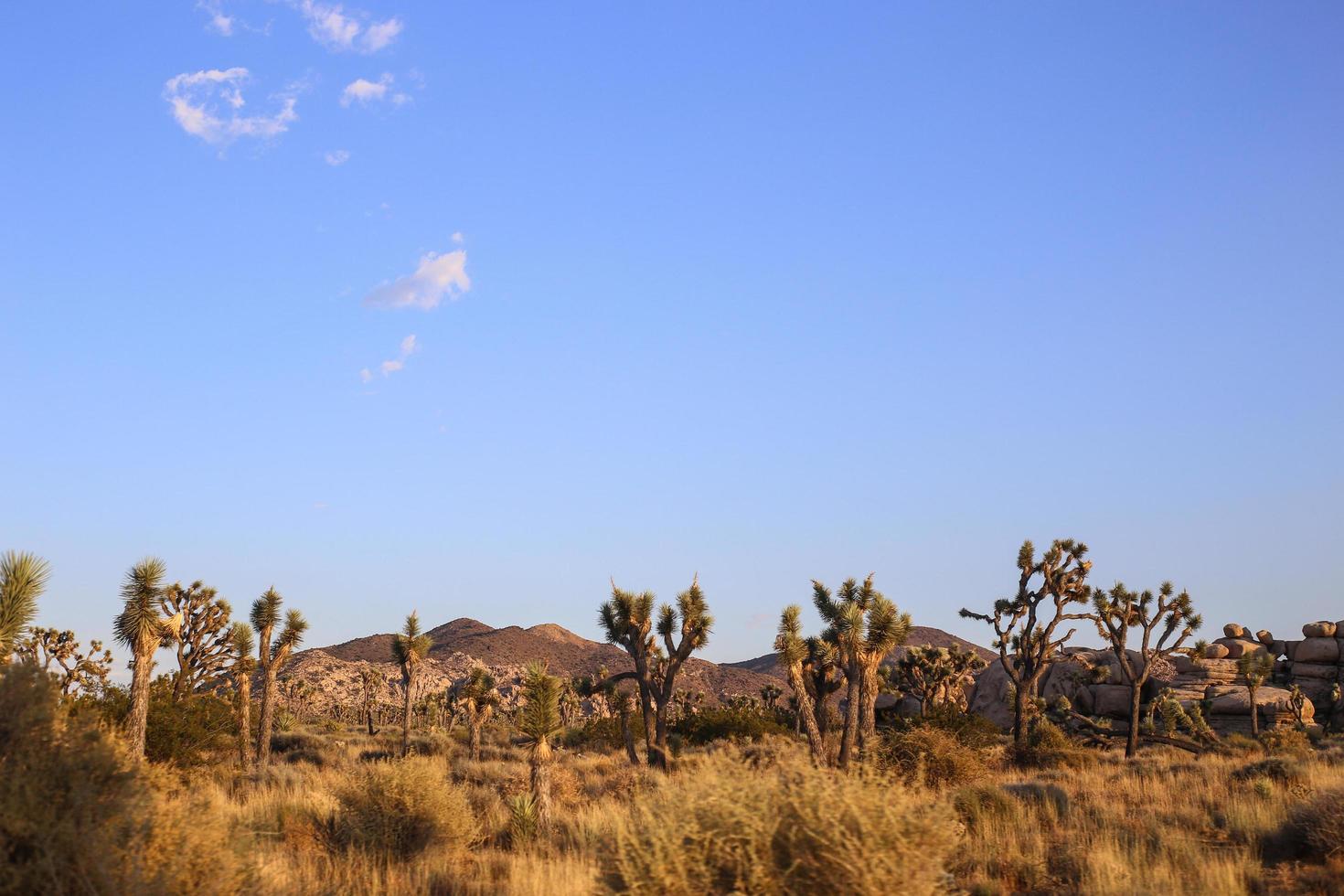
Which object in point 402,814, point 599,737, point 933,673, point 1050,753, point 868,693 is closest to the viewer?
point 402,814

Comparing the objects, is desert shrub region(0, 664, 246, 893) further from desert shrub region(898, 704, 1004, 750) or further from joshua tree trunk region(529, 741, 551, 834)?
desert shrub region(898, 704, 1004, 750)

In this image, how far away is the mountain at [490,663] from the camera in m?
106

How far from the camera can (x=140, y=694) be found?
22734mm

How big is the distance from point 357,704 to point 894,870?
338ft

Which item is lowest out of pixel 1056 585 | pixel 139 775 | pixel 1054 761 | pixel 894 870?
pixel 1054 761

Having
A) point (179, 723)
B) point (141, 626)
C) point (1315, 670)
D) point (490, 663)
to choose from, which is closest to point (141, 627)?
point (141, 626)

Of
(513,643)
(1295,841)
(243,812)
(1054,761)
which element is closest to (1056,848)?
(1295,841)

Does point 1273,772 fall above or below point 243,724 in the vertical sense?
below

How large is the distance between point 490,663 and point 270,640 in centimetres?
8507

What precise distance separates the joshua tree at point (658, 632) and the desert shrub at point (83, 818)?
24.1 metres

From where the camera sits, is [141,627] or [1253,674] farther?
[1253,674]

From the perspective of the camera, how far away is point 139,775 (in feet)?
28.0

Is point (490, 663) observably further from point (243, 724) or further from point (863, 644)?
point (863, 644)

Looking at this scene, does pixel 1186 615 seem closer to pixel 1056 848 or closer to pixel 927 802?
pixel 1056 848
